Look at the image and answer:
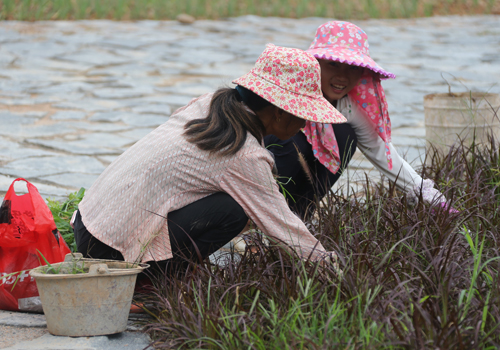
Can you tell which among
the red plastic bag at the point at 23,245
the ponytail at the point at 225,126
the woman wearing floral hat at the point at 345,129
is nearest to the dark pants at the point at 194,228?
the red plastic bag at the point at 23,245

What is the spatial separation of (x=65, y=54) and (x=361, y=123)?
6.11 meters

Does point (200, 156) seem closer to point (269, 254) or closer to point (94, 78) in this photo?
point (269, 254)

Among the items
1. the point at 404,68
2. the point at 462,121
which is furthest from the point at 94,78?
the point at 462,121

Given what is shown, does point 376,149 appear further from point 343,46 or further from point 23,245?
point 23,245

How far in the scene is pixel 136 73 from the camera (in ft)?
25.1

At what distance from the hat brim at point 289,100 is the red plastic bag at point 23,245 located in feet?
3.17

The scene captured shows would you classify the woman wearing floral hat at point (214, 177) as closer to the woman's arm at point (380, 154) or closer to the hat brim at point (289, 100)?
the hat brim at point (289, 100)

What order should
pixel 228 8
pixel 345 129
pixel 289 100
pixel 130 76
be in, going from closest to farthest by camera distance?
1. pixel 289 100
2. pixel 345 129
3. pixel 130 76
4. pixel 228 8

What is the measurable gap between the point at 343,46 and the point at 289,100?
971 mm

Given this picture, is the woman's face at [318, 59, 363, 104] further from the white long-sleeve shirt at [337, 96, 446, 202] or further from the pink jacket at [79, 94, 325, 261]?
the pink jacket at [79, 94, 325, 261]

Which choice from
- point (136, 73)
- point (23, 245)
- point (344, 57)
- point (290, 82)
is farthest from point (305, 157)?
point (136, 73)

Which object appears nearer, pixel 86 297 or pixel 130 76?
pixel 86 297

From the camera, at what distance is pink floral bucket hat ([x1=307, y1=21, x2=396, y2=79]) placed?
2930mm

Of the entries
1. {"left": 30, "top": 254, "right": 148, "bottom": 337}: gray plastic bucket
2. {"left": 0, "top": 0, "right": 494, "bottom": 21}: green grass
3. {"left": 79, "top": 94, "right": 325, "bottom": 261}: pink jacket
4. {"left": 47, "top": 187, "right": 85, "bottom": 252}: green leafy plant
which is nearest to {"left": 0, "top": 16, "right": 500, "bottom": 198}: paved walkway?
{"left": 0, "top": 0, "right": 494, "bottom": 21}: green grass
